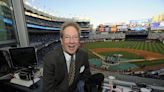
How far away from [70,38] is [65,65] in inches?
8.3

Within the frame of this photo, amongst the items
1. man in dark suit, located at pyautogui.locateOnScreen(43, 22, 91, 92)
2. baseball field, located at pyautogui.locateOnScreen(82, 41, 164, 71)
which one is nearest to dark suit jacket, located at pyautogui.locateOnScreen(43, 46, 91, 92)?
man in dark suit, located at pyautogui.locateOnScreen(43, 22, 91, 92)

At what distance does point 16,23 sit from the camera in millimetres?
2275

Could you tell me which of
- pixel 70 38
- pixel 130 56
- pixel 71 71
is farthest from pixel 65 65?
pixel 130 56

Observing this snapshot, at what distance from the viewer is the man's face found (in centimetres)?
92

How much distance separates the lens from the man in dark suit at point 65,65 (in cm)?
92

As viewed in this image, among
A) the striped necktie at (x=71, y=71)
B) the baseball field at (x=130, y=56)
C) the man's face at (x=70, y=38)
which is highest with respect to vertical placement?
the man's face at (x=70, y=38)

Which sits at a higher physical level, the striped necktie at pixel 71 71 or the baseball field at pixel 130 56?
the striped necktie at pixel 71 71

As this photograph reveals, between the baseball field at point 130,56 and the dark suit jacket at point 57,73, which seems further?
the baseball field at point 130,56

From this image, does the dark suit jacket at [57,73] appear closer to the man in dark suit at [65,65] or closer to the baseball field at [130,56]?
the man in dark suit at [65,65]

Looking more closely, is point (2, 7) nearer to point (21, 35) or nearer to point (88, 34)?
point (21, 35)

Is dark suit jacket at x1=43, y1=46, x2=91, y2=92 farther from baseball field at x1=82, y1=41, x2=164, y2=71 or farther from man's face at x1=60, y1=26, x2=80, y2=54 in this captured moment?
baseball field at x1=82, y1=41, x2=164, y2=71

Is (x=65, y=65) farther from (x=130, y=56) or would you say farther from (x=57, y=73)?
(x=130, y=56)

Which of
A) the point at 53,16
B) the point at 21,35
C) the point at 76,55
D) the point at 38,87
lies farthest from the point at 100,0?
the point at 21,35

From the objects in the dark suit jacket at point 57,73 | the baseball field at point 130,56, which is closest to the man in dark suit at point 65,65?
the dark suit jacket at point 57,73
